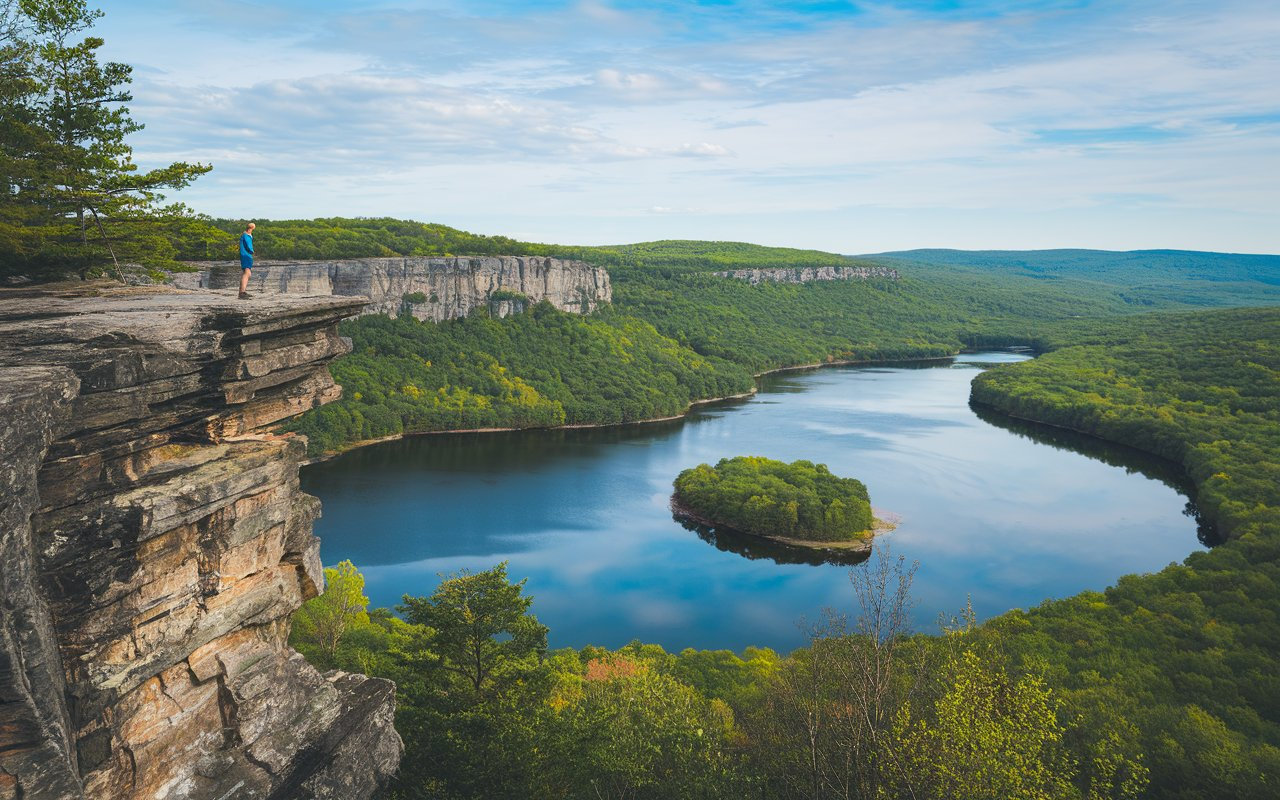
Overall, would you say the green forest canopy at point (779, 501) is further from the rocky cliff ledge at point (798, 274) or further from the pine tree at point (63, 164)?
the rocky cliff ledge at point (798, 274)

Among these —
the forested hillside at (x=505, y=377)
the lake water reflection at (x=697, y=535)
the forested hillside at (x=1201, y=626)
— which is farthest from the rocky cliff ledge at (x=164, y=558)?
the forested hillside at (x=505, y=377)

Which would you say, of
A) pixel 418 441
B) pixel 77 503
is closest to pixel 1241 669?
pixel 77 503

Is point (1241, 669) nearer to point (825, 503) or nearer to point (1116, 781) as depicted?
point (1116, 781)

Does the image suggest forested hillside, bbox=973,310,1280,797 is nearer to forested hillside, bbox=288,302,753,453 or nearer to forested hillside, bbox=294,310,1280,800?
forested hillside, bbox=294,310,1280,800

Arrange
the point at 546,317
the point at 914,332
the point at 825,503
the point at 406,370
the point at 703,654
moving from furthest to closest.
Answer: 1. the point at 914,332
2. the point at 546,317
3. the point at 406,370
4. the point at 825,503
5. the point at 703,654

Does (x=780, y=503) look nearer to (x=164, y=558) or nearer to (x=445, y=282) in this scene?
(x=164, y=558)

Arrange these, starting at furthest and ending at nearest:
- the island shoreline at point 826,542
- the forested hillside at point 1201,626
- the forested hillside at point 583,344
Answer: the forested hillside at point 583,344 < the island shoreline at point 826,542 < the forested hillside at point 1201,626
